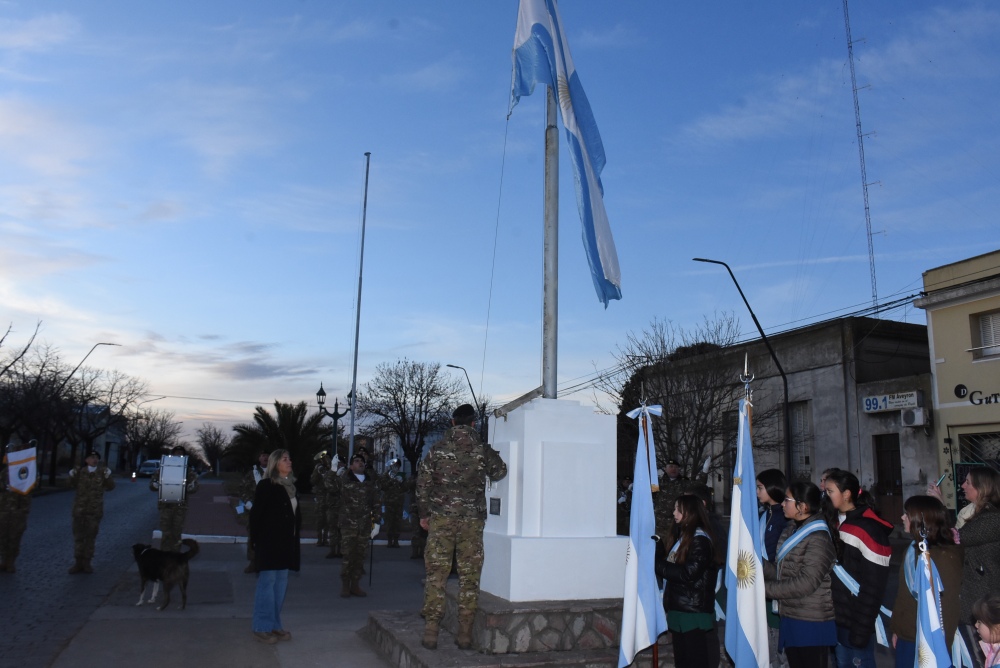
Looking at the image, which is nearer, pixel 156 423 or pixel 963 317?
pixel 963 317

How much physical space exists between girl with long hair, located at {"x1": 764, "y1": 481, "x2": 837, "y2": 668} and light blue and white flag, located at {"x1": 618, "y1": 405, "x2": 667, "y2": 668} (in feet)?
3.21

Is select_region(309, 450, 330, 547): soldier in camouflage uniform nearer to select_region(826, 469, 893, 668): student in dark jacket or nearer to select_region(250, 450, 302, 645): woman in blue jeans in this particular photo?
select_region(250, 450, 302, 645): woman in blue jeans

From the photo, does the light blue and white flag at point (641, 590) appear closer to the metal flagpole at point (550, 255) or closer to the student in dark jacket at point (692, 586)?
the student in dark jacket at point (692, 586)

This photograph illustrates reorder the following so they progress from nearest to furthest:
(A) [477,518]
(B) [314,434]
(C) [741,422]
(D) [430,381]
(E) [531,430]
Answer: (C) [741,422]
(A) [477,518]
(E) [531,430]
(B) [314,434]
(D) [430,381]

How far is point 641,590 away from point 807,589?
133cm

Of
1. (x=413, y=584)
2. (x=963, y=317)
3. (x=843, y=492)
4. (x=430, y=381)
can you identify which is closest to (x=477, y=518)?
(x=843, y=492)

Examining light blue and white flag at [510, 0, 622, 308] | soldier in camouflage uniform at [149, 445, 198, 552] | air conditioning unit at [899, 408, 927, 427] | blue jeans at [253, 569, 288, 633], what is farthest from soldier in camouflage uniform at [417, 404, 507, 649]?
air conditioning unit at [899, 408, 927, 427]

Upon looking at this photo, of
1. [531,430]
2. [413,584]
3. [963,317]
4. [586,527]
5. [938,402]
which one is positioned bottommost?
[413,584]

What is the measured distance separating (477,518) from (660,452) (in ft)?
77.2

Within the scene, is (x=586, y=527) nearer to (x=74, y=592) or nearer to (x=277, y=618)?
(x=277, y=618)

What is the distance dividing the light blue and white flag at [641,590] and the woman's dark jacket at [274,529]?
340cm

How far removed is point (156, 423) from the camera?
11419 cm

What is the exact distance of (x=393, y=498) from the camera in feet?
58.2

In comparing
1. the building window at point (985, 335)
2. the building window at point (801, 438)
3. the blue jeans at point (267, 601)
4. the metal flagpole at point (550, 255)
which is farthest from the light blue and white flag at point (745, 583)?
the building window at point (801, 438)
